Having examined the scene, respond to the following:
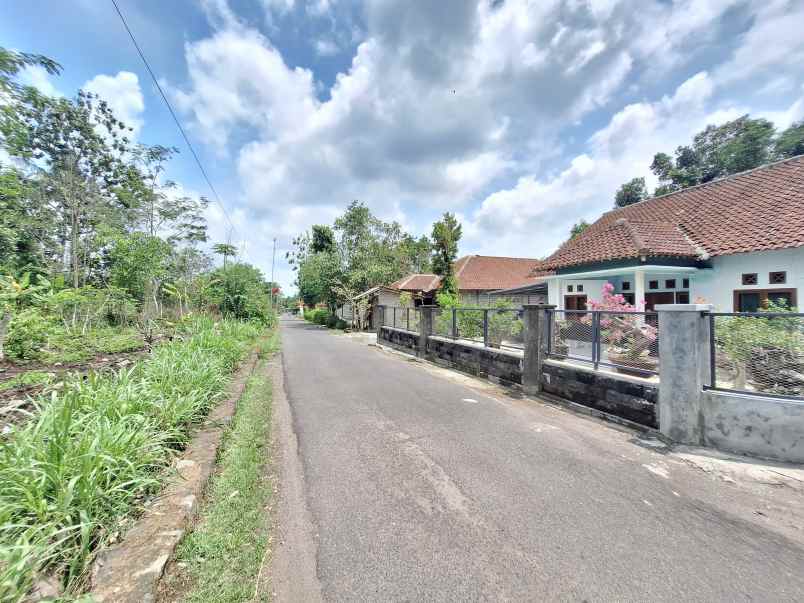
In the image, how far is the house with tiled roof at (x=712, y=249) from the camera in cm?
794

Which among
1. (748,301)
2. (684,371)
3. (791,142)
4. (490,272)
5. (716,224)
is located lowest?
(684,371)

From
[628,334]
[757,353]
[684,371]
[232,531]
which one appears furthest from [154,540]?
[757,353]

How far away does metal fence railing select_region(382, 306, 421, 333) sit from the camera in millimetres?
11938

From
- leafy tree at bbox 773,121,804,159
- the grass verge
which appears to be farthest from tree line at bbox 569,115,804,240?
the grass verge

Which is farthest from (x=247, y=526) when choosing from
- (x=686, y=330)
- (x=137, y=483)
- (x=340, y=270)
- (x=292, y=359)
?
(x=340, y=270)

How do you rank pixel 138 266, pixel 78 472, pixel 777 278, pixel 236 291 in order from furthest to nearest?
pixel 236 291 < pixel 138 266 < pixel 777 278 < pixel 78 472

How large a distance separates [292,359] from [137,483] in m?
8.24

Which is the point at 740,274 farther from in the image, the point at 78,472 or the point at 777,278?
the point at 78,472

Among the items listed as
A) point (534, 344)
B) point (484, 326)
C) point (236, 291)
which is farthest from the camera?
point (236, 291)

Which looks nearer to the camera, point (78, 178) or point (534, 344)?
point (534, 344)

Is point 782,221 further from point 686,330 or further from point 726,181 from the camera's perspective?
point 686,330

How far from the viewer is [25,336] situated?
5.44 metres

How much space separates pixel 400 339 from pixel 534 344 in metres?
7.21

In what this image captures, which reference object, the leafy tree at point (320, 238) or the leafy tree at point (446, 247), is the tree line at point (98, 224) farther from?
the leafy tree at point (320, 238)
